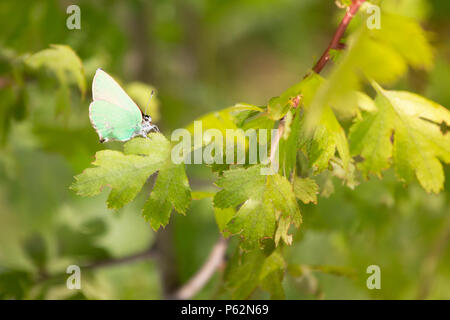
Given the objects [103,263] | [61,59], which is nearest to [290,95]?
[61,59]

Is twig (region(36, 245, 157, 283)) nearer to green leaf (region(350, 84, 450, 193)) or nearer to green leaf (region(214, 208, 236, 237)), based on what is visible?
green leaf (region(214, 208, 236, 237))

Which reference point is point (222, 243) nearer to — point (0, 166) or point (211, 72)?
point (0, 166)

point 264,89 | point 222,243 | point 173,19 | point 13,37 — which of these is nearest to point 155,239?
point 222,243

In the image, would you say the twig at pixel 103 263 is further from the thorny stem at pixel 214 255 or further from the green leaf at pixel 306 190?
the green leaf at pixel 306 190

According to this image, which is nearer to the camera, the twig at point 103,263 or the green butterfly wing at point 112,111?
the green butterfly wing at point 112,111

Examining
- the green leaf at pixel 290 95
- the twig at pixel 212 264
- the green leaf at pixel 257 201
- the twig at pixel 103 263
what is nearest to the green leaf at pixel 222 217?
the green leaf at pixel 257 201

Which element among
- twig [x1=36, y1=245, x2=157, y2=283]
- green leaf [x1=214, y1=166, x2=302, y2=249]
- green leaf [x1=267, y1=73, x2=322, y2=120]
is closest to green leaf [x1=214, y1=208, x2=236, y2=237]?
green leaf [x1=214, y1=166, x2=302, y2=249]
